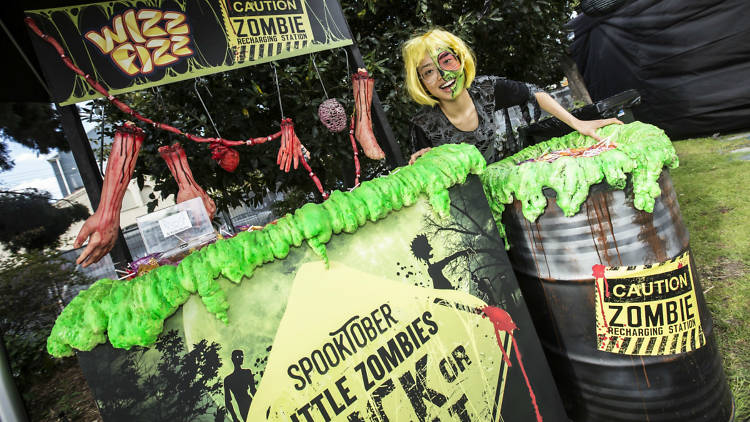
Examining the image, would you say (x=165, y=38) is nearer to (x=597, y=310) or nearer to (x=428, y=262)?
(x=428, y=262)

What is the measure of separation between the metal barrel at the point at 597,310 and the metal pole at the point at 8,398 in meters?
1.66

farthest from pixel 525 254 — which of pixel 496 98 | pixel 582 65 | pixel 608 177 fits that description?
pixel 582 65

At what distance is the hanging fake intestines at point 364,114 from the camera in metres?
1.78

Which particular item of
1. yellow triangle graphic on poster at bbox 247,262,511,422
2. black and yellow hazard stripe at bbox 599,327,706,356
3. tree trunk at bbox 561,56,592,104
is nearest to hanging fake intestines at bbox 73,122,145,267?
yellow triangle graphic on poster at bbox 247,262,511,422

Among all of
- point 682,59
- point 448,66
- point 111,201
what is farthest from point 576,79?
point 111,201

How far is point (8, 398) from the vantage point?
2.79 ft

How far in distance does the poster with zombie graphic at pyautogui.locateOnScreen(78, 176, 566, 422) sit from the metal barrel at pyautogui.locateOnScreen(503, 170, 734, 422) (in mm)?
182

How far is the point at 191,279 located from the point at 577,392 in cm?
151

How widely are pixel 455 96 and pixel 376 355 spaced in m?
1.34

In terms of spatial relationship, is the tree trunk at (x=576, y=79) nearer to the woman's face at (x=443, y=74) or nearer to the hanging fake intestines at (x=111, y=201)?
the woman's face at (x=443, y=74)

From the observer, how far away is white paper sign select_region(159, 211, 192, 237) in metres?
1.18

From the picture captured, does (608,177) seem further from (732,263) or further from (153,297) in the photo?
(732,263)

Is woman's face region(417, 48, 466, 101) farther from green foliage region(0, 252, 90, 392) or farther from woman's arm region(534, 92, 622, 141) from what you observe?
green foliage region(0, 252, 90, 392)

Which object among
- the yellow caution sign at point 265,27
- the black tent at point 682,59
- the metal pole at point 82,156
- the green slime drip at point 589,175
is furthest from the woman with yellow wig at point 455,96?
the black tent at point 682,59
